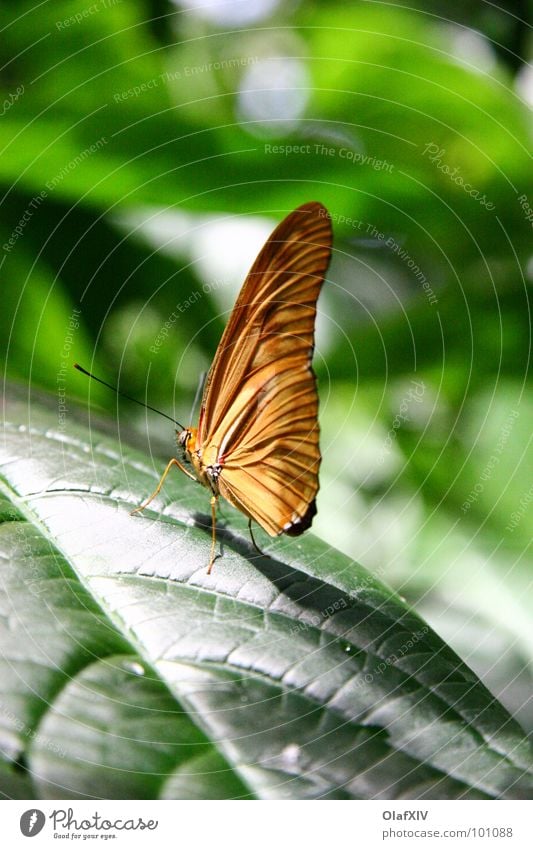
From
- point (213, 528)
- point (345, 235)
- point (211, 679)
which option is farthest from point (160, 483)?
point (345, 235)

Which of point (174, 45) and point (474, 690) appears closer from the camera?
point (474, 690)

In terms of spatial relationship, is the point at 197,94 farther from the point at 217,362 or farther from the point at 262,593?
the point at 262,593

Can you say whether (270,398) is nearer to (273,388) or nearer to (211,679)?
(273,388)

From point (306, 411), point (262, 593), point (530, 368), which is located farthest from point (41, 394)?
point (530, 368)

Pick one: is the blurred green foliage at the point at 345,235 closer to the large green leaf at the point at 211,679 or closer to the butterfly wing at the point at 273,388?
the butterfly wing at the point at 273,388

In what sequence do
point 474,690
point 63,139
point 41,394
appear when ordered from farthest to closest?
point 63,139 → point 41,394 → point 474,690

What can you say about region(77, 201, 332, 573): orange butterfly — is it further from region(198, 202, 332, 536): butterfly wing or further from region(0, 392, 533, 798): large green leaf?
region(0, 392, 533, 798): large green leaf

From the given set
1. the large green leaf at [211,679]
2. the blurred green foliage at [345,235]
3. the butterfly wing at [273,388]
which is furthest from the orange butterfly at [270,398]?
the blurred green foliage at [345,235]
